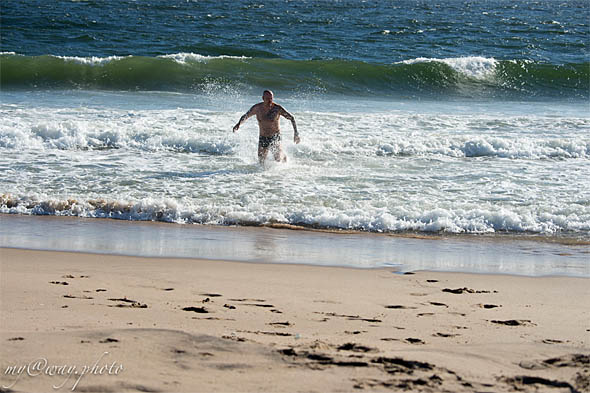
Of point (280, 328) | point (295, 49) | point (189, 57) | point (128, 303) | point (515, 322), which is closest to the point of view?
point (280, 328)

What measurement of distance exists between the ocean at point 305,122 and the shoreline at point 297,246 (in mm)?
Result: 325

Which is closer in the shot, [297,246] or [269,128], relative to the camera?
[297,246]

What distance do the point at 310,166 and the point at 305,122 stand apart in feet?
11.3

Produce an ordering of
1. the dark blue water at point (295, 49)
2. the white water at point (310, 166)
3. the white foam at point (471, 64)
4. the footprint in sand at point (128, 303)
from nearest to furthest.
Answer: the footprint in sand at point (128, 303), the white water at point (310, 166), the dark blue water at point (295, 49), the white foam at point (471, 64)

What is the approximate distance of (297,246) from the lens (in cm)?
691

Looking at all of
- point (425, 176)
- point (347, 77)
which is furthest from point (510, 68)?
point (425, 176)

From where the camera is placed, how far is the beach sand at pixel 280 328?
10.6 feet

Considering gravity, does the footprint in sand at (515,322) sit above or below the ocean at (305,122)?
below

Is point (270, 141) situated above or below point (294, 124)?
below

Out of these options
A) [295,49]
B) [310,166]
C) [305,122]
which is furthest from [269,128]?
[295,49]

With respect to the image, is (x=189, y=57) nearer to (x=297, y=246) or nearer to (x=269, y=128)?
(x=269, y=128)

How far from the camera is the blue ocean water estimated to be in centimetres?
840

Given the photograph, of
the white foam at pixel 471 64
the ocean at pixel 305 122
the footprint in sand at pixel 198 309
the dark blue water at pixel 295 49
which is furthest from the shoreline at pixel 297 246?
the white foam at pixel 471 64

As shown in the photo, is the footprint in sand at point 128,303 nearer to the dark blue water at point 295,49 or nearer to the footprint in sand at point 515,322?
the footprint in sand at point 515,322
